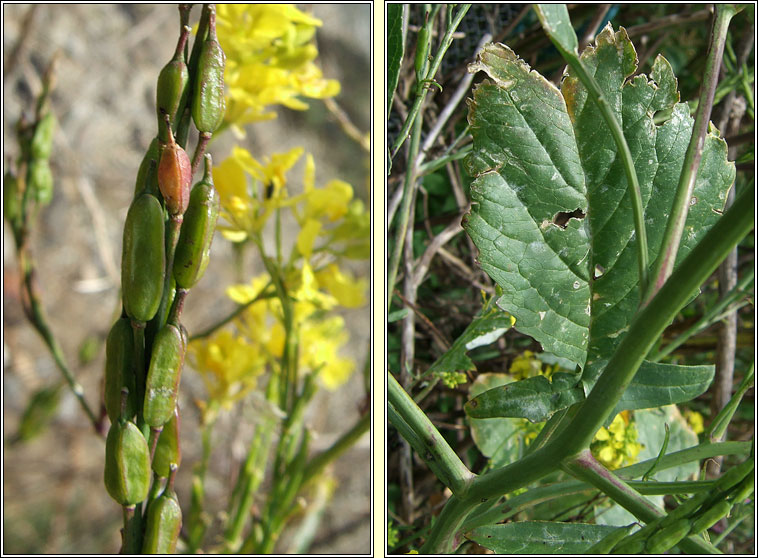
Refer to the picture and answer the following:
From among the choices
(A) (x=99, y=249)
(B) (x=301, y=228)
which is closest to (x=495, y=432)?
(B) (x=301, y=228)

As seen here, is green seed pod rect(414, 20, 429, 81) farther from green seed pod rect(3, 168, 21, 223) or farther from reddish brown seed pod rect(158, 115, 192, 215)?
green seed pod rect(3, 168, 21, 223)

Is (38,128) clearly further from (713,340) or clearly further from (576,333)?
(713,340)

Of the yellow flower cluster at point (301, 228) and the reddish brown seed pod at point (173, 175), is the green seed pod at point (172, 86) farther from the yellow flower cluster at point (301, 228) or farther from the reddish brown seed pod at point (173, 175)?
the yellow flower cluster at point (301, 228)

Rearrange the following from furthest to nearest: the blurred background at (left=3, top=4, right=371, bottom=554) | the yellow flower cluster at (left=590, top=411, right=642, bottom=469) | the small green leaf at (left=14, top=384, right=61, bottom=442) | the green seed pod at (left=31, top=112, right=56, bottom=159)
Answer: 1. the blurred background at (left=3, top=4, right=371, bottom=554)
2. the small green leaf at (left=14, top=384, right=61, bottom=442)
3. the green seed pod at (left=31, top=112, right=56, bottom=159)
4. the yellow flower cluster at (left=590, top=411, right=642, bottom=469)

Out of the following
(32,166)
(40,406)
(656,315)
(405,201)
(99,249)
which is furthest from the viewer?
(99,249)

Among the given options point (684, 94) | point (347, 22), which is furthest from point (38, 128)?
point (347, 22)

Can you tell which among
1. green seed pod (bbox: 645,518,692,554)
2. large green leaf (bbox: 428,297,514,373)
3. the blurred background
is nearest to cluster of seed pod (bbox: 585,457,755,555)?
green seed pod (bbox: 645,518,692,554)

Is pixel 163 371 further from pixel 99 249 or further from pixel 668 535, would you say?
pixel 99 249
